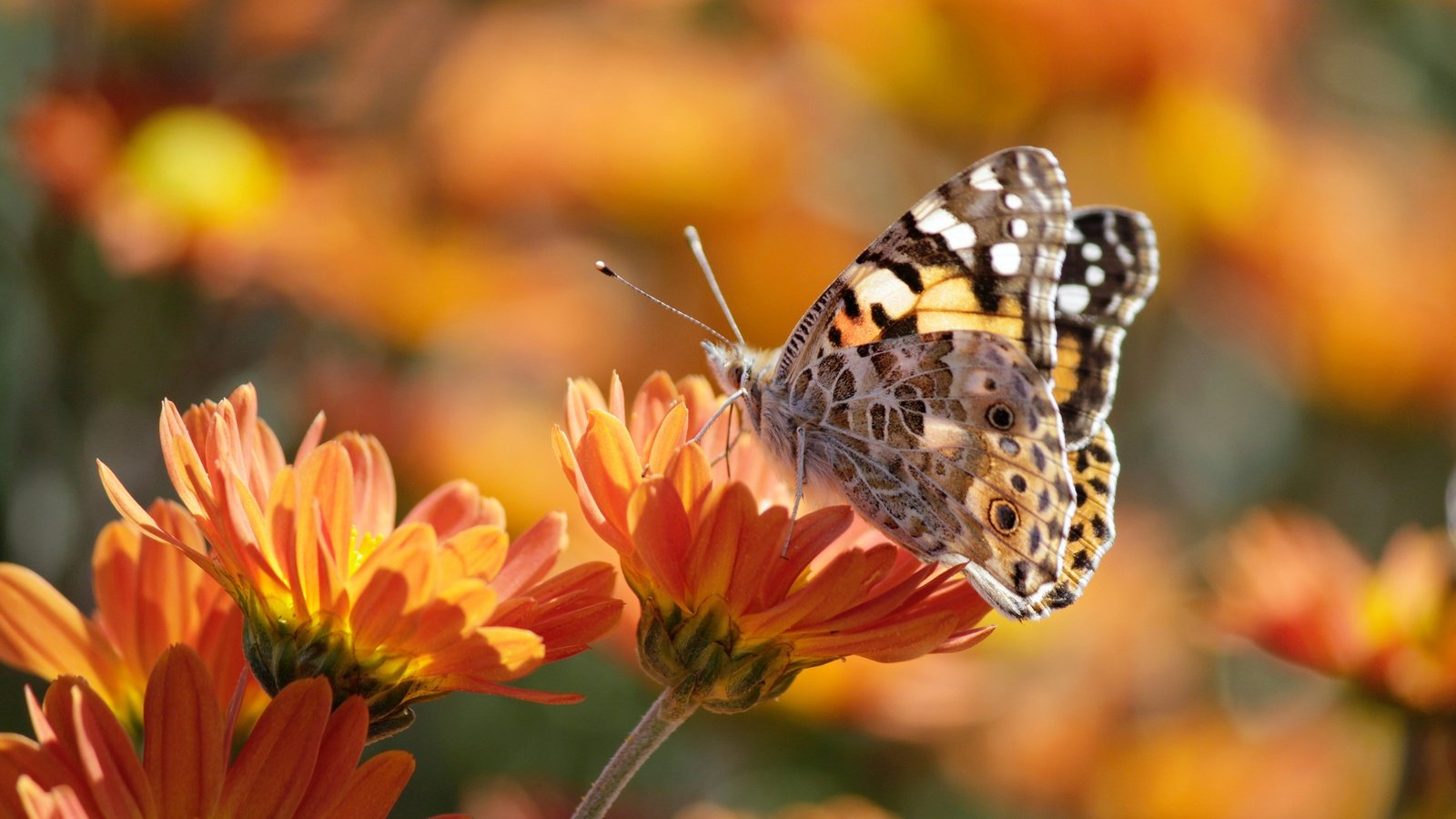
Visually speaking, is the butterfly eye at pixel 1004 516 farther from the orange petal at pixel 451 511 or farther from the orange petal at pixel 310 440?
the orange petal at pixel 310 440

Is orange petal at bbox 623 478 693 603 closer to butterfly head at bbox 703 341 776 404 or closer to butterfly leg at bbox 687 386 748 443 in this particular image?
butterfly leg at bbox 687 386 748 443

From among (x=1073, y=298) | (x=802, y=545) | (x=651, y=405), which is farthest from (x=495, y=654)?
(x=1073, y=298)

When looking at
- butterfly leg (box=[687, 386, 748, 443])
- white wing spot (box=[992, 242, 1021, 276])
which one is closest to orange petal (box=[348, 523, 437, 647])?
butterfly leg (box=[687, 386, 748, 443])

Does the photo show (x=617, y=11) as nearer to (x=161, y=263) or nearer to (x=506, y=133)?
(x=506, y=133)

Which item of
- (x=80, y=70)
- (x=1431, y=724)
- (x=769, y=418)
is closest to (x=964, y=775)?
(x=1431, y=724)

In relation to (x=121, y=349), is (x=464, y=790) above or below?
below

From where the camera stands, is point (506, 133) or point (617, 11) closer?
point (506, 133)

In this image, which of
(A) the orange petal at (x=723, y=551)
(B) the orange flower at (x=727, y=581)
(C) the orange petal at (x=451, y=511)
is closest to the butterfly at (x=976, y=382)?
(B) the orange flower at (x=727, y=581)
